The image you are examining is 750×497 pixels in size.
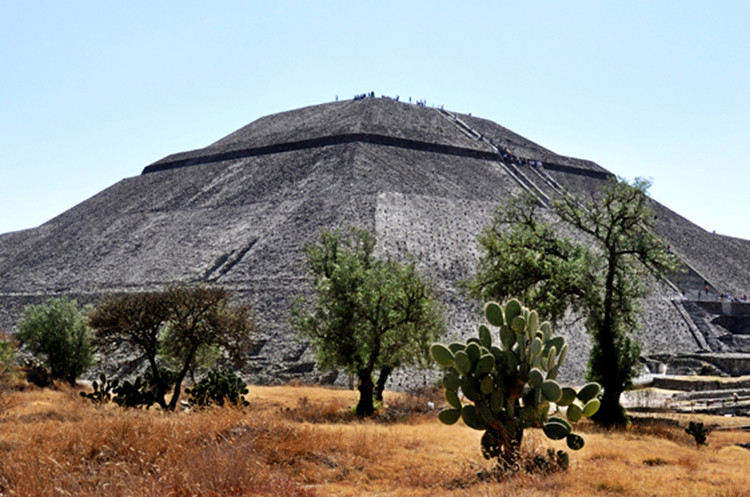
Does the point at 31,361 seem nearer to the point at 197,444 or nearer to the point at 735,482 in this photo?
the point at 197,444

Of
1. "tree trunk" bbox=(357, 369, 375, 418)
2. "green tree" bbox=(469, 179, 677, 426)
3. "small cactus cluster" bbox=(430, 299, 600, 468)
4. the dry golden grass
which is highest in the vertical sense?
"green tree" bbox=(469, 179, 677, 426)

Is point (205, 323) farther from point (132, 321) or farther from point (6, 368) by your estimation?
point (6, 368)

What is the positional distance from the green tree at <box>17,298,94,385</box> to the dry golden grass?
20367 millimetres

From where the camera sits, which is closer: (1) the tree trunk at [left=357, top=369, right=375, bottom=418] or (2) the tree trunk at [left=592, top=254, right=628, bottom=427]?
(2) the tree trunk at [left=592, top=254, right=628, bottom=427]

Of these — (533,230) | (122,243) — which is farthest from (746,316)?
(122,243)

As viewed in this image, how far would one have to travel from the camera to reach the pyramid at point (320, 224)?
4678cm

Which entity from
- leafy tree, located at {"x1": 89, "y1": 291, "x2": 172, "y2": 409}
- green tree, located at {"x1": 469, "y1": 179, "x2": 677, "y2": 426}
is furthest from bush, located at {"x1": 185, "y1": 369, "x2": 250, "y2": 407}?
green tree, located at {"x1": 469, "y1": 179, "x2": 677, "y2": 426}

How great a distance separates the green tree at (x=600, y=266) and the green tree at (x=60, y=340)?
20.6 meters

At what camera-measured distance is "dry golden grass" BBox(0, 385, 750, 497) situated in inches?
343

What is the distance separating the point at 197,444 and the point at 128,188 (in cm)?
7734

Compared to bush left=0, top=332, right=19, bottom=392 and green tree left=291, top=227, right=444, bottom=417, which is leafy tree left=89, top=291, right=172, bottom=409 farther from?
green tree left=291, top=227, right=444, bottom=417

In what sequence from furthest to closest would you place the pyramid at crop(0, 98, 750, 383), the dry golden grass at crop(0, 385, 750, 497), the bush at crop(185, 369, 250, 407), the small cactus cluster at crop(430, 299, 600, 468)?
the pyramid at crop(0, 98, 750, 383) < the bush at crop(185, 369, 250, 407) < the small cactus cluster at crop(430, 299, 600, 468) < the dry golden grass at crop(0, 385, 750, 497)

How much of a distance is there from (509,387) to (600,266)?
14337 millimetres

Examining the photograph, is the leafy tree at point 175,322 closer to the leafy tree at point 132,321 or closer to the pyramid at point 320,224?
the leafy tree at point 132,321
